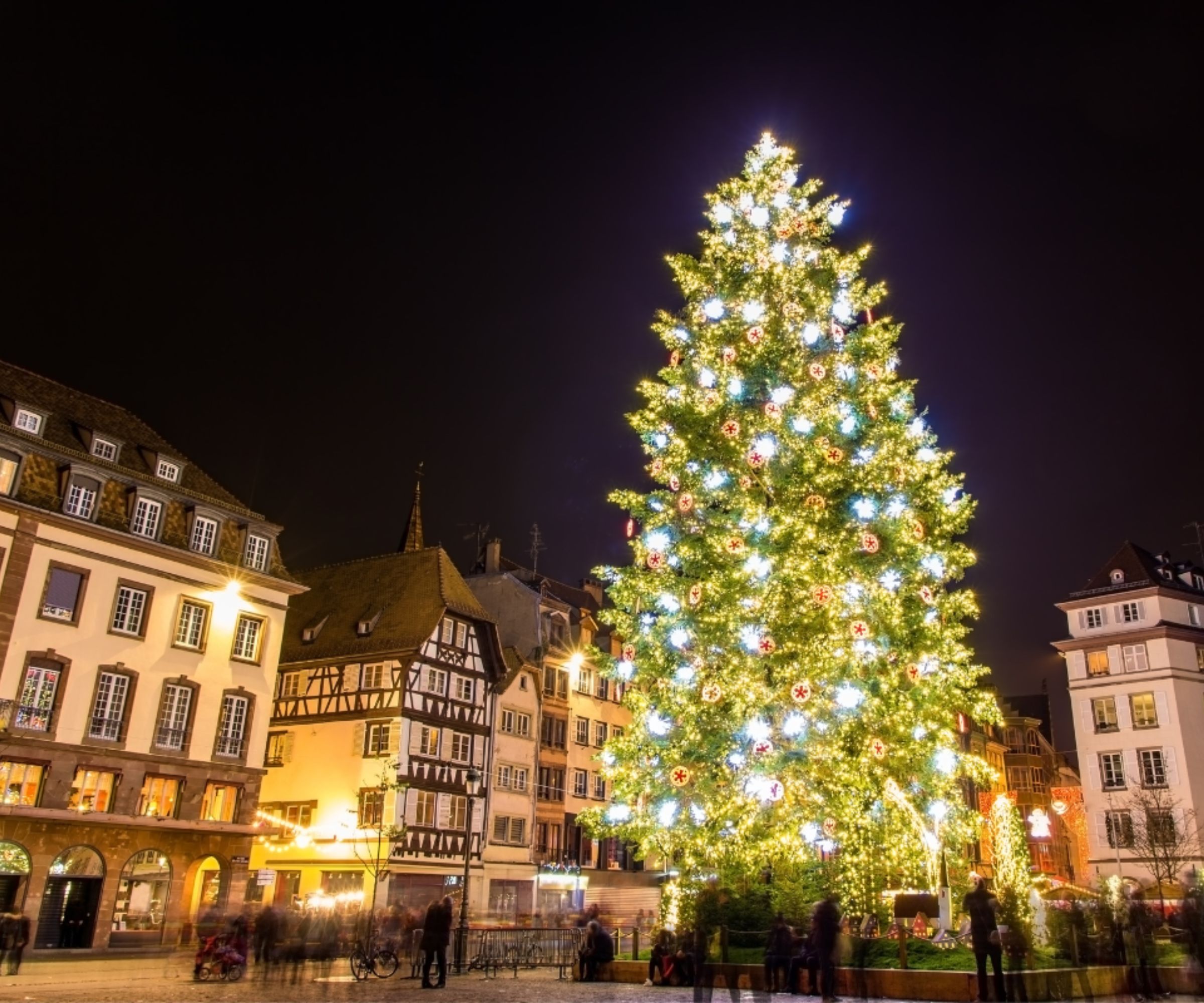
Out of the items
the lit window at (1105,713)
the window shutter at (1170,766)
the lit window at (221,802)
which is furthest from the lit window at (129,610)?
the window shutter at (1170,766)

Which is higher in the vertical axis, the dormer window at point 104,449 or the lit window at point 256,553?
the dormer window at point 104,449

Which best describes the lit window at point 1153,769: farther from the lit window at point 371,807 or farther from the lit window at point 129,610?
the lit window at point 129,610

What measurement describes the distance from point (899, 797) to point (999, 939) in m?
4.85

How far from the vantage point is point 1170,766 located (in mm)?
49344

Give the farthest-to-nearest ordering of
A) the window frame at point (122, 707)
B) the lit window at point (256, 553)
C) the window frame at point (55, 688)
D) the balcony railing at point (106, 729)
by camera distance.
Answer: the lit window at point (256, 553), the balcony railing at point (106, 729), the window frame at point (122, 707), the window frame at point (55, 688)

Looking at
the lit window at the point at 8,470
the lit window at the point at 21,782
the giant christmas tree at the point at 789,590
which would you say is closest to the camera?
the giant christmas tree at the point at 789,590

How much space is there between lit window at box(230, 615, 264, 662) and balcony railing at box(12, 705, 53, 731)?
666cm

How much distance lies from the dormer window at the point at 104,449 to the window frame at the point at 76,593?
3864 millimetres

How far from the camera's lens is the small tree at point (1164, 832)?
44.7m

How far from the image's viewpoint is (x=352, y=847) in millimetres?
40188

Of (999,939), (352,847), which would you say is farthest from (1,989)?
(352,847)

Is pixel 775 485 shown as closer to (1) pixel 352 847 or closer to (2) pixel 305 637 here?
(1) pixel 352 847

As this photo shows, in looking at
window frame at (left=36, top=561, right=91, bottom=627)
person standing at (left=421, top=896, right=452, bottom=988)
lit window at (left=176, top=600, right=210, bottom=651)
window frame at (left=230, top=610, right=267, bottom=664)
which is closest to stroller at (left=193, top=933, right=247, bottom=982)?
person standing at (left=421, top=896, right=452, bottom=988)

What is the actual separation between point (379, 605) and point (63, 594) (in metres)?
15.8
